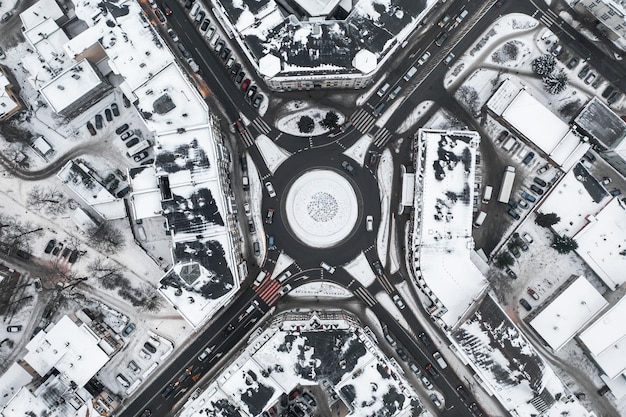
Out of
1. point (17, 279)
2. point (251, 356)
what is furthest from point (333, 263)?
point (17, 279)

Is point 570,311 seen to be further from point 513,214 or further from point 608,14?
point 608,14

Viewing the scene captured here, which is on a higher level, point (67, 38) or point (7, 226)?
point (67, 38)

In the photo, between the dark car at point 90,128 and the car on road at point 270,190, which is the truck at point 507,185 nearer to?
the car on road at point 270,190

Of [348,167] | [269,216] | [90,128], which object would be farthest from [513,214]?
[90,128]

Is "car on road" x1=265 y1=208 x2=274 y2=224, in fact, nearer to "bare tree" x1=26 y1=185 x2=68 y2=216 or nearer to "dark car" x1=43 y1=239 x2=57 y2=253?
"bare tree" x1=26 y1=185 x2=68 y2=216

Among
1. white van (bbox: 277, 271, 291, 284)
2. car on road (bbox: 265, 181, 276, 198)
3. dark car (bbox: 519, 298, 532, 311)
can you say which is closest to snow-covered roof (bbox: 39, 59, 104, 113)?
car on road (bbox: 265, 181, 276, 198)

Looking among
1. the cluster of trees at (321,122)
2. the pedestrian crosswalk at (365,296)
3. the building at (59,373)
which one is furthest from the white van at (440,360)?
the building at (59,373)

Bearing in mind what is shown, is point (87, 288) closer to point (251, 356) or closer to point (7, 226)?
point (7, 226)
